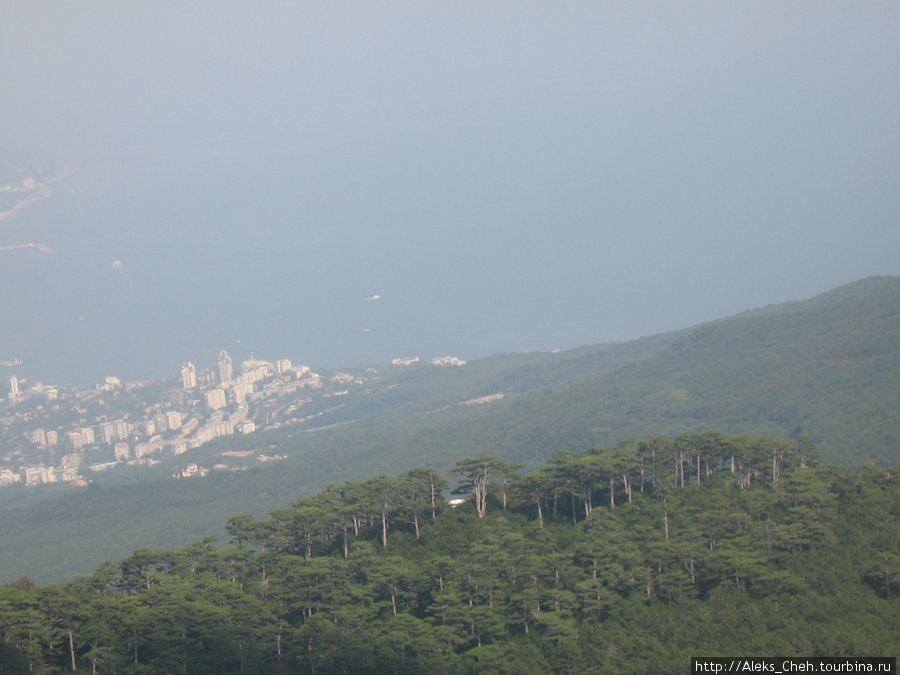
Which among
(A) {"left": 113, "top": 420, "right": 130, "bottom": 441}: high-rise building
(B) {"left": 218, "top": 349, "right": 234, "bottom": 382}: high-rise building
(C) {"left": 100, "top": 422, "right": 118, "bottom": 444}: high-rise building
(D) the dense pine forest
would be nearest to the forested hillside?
(D) the dense pine forest

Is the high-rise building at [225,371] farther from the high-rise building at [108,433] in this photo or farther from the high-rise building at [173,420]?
the high-rise building at [108,433]

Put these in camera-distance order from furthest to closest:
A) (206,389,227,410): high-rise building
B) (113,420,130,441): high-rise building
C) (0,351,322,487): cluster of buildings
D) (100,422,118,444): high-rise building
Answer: (206,389,227,410): high-rise building → (113,420,130,441): high-rise building → (100,422,118,444): high-rise building → (0,351,322,487): cluster of buildings

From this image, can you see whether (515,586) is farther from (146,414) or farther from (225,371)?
(225,371)

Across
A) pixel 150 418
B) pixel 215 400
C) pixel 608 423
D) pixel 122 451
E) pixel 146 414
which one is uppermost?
pixel 215 400

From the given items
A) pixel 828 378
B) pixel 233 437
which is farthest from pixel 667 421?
pixel 233 437

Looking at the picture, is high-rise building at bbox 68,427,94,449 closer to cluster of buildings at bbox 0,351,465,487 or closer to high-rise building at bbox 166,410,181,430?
cluster of buildings at bbox 0,351,465,487

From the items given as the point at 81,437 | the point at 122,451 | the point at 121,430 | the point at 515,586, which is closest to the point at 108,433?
the point at 121,430

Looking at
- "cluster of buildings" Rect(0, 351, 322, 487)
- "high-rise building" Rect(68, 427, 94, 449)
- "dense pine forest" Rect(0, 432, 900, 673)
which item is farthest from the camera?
"high-rise building" Rect(68, 427, 94, 449)

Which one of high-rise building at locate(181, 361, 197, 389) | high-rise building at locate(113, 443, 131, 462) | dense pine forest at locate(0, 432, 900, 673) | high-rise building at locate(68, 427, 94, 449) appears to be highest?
A: high-rise building at locate(181, 361, 197, 389)
